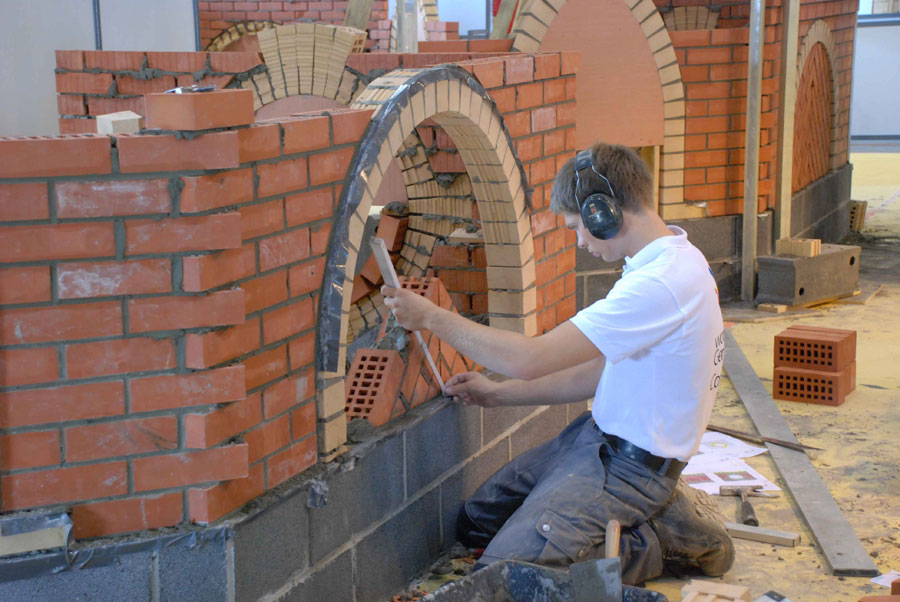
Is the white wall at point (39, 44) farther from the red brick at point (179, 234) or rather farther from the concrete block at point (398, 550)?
the red brick at point (179, 234)

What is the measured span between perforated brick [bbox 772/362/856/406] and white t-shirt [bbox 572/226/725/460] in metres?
2.31

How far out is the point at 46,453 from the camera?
233cm

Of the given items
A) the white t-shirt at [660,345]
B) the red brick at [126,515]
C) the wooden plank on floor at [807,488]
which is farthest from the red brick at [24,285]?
the wooden plank on floor at [807,488]

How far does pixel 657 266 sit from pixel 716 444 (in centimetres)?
196

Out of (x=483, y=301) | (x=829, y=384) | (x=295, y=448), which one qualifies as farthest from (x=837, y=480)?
(x=295, y=448)

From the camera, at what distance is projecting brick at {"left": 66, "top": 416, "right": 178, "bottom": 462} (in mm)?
2352

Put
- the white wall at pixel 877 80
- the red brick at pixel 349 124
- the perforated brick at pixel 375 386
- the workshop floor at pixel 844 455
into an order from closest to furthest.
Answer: the red brick at pixel 349 124 < the perforated brick at pixel 375 386 < the workshop floor at pixel 844 455 < the white wall at pixel 877 80

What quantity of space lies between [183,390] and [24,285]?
422 millimetres

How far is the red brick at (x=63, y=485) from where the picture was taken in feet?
7.64

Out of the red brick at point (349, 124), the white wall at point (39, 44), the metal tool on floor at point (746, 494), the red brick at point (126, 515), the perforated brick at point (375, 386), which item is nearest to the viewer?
the red brick at point (126, 515)

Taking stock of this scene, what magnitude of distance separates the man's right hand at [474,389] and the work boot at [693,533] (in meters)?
0.67

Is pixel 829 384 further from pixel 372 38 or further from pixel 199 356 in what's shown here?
pixel 372 38

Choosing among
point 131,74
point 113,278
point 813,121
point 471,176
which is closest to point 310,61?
point 131,74

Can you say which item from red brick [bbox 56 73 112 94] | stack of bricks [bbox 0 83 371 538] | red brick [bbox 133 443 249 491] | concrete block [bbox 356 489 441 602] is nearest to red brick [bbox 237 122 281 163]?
stack of bricks [bbox 0 83 371 538]
